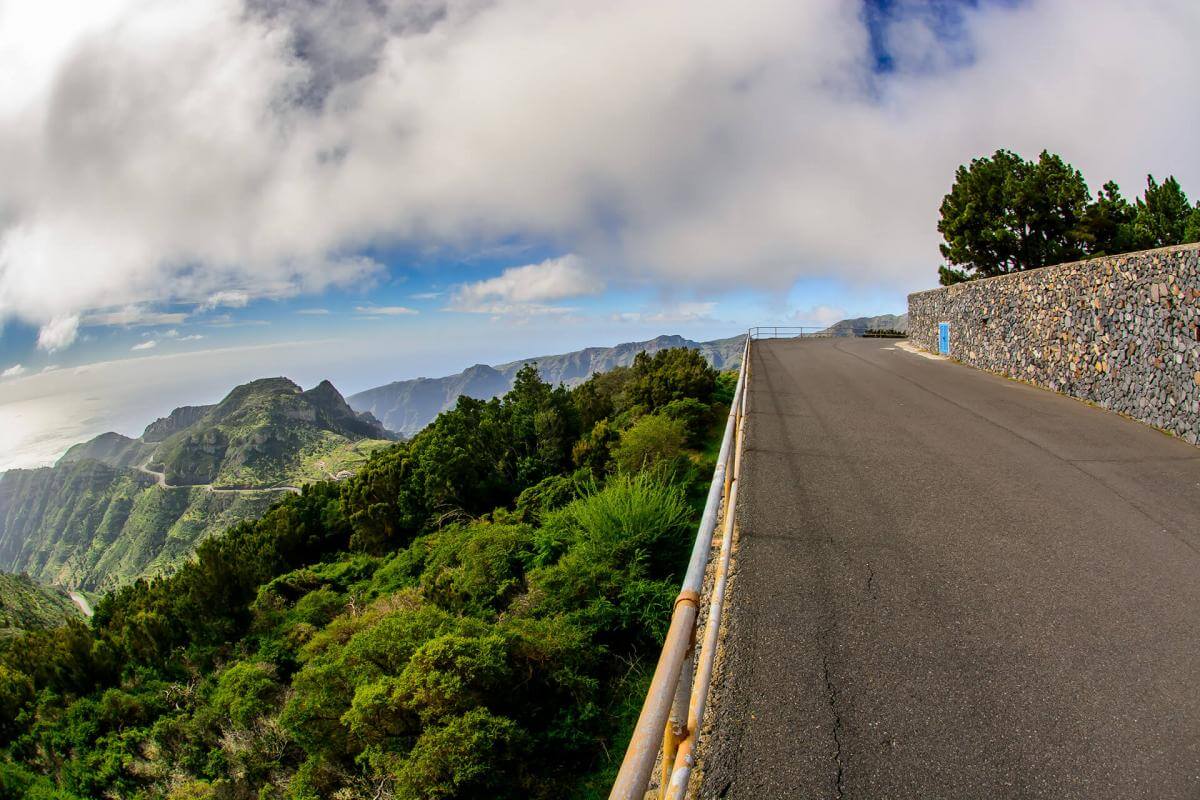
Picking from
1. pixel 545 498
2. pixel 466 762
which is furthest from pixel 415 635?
pixel 545 498

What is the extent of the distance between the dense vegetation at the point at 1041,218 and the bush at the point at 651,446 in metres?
21.9

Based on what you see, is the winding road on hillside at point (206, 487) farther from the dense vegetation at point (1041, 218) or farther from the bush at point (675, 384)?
the dense vegetation at point (1041, 218)

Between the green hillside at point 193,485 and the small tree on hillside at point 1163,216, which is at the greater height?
the small tree on hillside at point 1163,216

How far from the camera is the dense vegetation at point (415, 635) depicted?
4.87m

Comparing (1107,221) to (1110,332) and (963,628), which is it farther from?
(963,628)

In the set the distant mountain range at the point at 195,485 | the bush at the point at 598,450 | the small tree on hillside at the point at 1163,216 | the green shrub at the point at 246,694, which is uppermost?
the small tree on hillside at the point at 1163,216

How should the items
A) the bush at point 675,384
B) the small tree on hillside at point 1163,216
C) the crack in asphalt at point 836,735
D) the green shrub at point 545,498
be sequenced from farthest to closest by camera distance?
1. the small tree on hillside at point 1163,216
2. the bush at point 675,384
3. the green shrub at point 545,498
4. the crack in asphalt at point 836,735

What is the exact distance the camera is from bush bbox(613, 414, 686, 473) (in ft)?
31.8

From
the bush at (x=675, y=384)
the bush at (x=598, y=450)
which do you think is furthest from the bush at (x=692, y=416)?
the bush at (x=598, y=450)

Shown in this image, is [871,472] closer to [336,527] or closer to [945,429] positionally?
[945,429]

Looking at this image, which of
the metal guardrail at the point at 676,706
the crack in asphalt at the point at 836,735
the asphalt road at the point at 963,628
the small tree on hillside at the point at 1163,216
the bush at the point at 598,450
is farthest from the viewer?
the small tree on hillside at the point at 1163,216

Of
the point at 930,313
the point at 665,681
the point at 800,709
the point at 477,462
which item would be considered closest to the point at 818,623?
the point at 800,709

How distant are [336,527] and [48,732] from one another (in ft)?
31.1

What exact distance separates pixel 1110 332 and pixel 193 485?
158271mm
